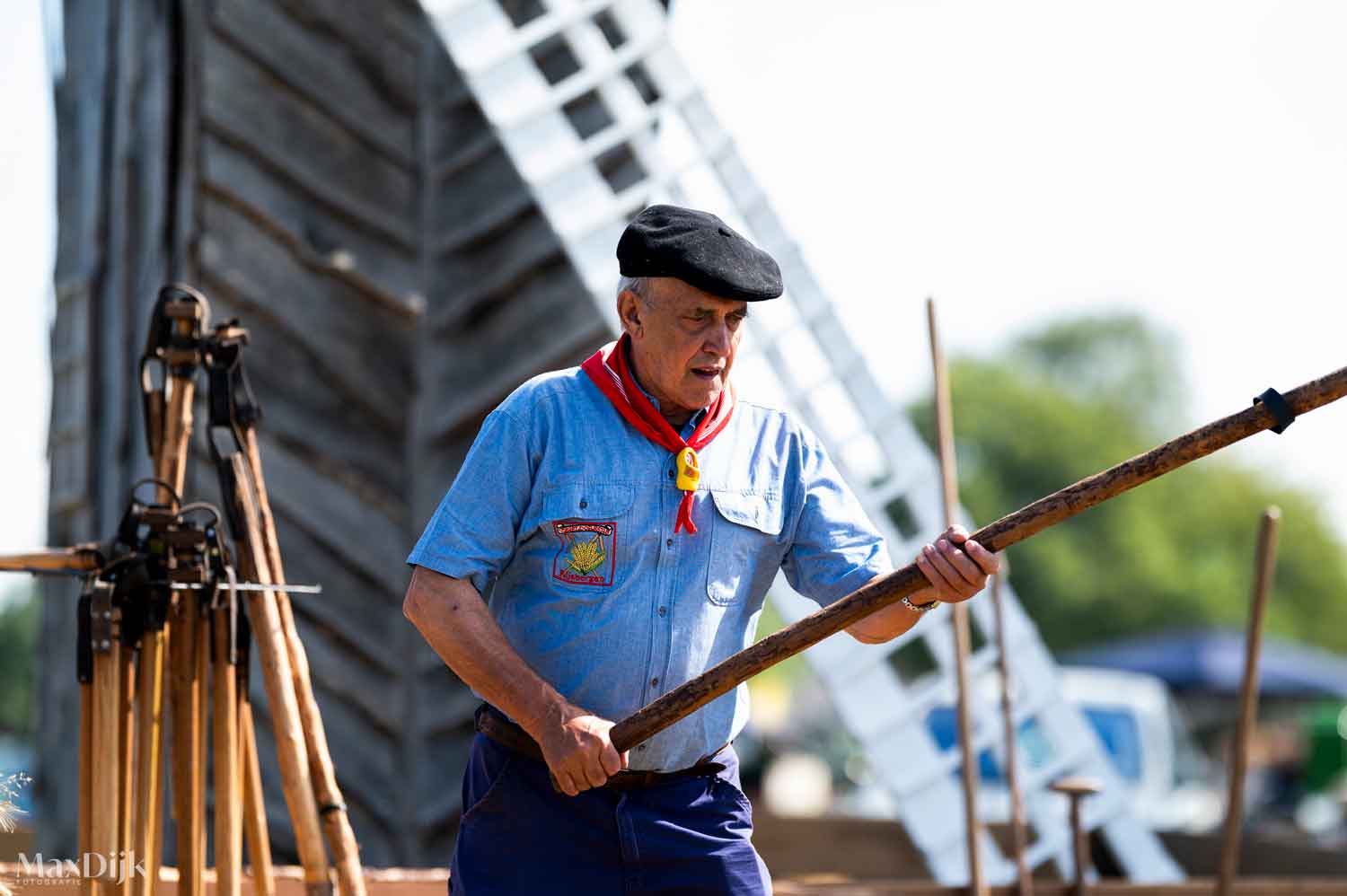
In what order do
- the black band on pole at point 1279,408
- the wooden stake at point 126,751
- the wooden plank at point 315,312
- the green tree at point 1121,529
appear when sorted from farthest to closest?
1. the green tree at point 1121,529
2. the wooden plank at point 315,312
3. the wooden stake at point 126,751
4. the black band on pole at point 1279,408

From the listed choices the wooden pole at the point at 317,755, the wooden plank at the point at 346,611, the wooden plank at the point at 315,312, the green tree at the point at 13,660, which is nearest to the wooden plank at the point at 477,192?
the wooden plank at the point at 315,312

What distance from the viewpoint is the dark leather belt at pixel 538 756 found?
96.2 inches

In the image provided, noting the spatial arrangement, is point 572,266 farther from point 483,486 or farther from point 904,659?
point 904,659

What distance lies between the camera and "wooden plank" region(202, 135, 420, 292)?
16.5ft

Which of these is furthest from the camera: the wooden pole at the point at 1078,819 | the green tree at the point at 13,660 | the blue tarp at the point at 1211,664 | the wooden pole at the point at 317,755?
the green tree at the point at 13,660

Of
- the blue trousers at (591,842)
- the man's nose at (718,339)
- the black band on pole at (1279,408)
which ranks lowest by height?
the blue trousers at (591,842)

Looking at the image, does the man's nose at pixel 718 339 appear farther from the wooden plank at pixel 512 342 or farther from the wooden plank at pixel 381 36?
the wooden plank at pixel 381 36

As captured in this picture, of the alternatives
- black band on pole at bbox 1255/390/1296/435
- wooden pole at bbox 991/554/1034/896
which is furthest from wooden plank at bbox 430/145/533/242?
black band on pole at bbox 1255/390/1296/435

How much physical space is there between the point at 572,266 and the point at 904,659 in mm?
29687

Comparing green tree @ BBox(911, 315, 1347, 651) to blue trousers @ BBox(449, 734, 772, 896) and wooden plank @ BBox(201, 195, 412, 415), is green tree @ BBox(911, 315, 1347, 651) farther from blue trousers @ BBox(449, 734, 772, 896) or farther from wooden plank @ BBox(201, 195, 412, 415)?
blue trousers @ BBox(449, 734, 772, 896)

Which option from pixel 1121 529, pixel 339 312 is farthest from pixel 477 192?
pixel 1121 529

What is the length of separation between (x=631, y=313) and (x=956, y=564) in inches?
24.9

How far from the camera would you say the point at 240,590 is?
3.01 metres

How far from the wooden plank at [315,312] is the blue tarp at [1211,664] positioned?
14.0 meters
